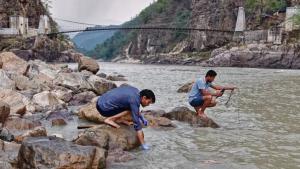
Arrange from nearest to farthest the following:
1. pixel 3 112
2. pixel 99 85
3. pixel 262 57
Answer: pixel 3 112, pixel 99 85, pixel 262 57

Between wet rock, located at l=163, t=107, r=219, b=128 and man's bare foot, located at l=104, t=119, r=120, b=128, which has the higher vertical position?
man's bare foot, located at l=104, t=119, r=120, b=128

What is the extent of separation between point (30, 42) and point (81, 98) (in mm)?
70955

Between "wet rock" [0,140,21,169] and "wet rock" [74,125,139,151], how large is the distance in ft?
4.21

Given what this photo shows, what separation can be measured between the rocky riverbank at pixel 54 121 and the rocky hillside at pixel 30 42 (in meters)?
56.2

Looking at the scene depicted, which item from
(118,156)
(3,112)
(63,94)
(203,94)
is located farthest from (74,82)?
(118,156)

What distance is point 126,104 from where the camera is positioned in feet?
31.3

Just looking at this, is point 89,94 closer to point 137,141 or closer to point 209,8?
point 137,141

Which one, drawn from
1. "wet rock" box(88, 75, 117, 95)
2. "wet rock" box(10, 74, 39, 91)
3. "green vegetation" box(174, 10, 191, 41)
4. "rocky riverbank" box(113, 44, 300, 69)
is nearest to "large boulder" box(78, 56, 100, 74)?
"wet rock" box(88, 75, 117, 95)

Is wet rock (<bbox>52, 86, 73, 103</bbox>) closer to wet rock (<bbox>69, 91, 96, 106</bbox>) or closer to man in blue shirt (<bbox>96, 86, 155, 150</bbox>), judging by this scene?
wet rock (<bbox>69, 91, 96, 106</bbox>)

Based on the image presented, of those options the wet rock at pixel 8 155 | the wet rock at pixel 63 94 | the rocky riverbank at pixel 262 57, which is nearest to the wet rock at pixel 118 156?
the wet rock at pixel 8 155

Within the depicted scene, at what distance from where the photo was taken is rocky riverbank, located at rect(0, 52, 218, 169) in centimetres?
731

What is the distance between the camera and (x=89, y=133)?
30.2 feet

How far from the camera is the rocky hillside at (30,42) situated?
7988 cm

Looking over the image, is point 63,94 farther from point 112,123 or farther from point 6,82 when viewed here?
point 112,123
